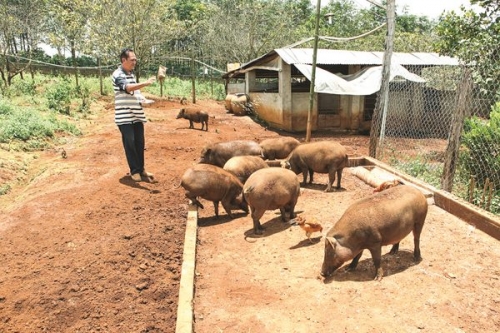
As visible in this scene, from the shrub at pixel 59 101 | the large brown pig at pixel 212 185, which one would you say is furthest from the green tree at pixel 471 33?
the shrub at pixel 59 101

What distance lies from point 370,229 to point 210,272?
1.81m

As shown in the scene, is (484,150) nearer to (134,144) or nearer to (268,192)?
(268,192)

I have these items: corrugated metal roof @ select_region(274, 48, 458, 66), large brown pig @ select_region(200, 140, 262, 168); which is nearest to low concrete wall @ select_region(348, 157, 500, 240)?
large brown pig @ select_region(200, 140, 262, 168)

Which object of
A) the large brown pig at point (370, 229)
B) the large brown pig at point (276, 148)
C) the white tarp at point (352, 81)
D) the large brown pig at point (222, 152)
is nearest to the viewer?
the large brown pig at point (370, 229)

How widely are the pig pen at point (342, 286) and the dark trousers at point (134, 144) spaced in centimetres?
233

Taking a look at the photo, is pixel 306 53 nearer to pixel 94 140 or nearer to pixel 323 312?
pixel 94 140

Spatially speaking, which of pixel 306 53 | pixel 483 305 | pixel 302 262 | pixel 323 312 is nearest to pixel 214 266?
pixel 302 262

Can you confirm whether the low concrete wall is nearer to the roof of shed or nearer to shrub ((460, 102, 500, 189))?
shrub ((460, 102, 500, 189))

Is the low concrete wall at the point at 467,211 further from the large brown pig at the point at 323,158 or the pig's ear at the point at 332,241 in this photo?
the pig's ear at the point at 332,241

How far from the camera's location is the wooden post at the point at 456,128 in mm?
5738

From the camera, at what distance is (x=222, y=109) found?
2262 centimetres

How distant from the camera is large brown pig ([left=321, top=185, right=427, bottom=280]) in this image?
12.7 ft

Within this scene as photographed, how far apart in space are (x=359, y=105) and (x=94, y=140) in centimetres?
953

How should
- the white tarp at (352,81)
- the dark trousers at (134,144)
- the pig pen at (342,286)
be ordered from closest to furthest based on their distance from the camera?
the pig pen at (342,286)
the dark trousers at (134,144)
the white tarp at (352,81)
